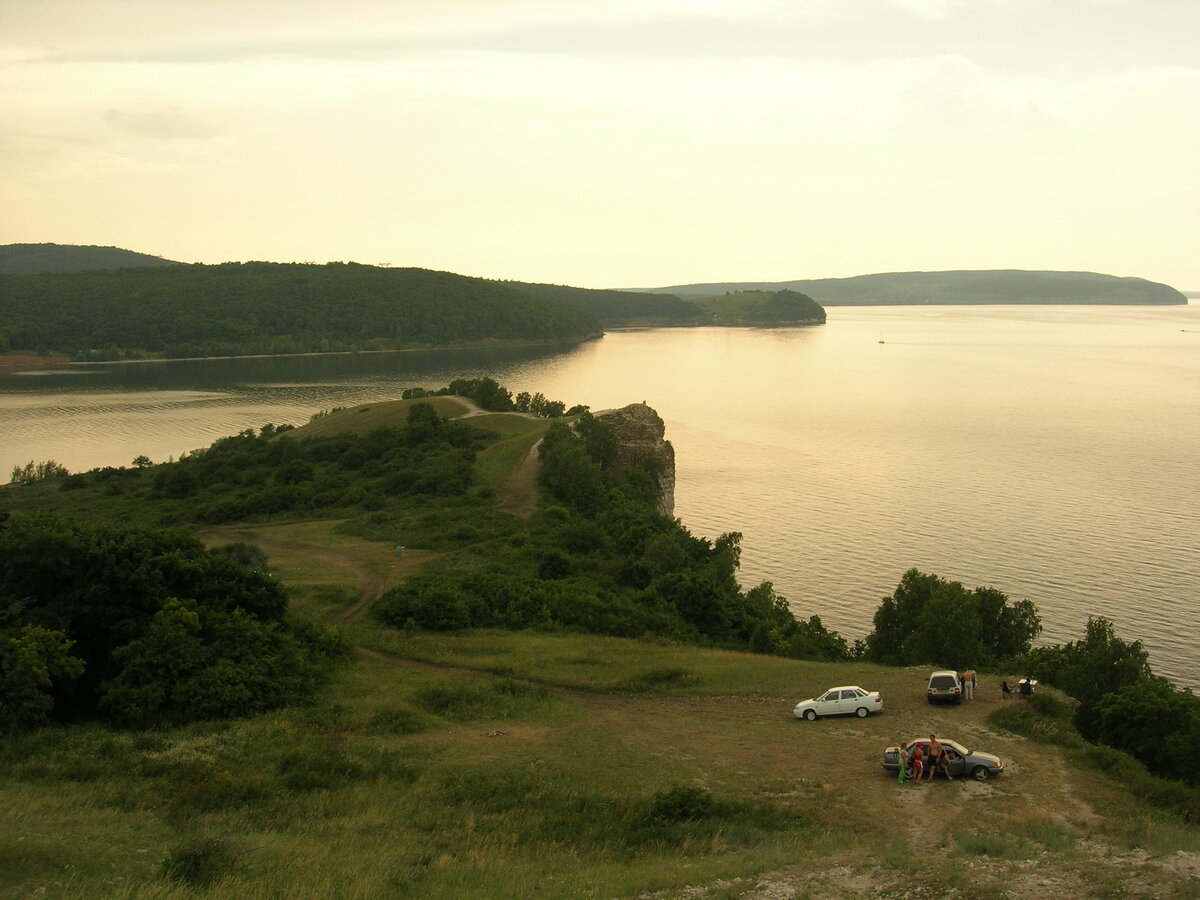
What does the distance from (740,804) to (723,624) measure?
22.2m

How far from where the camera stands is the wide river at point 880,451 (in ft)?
191

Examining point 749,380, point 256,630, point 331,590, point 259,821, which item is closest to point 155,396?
point 749,380

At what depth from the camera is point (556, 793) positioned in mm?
22781

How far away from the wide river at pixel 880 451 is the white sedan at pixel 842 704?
21897mm

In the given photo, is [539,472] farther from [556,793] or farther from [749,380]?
[749,380]

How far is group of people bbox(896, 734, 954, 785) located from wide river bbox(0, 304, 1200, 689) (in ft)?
86.3

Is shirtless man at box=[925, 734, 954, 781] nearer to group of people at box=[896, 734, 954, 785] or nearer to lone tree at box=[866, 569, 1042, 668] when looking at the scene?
group of people at box=[896, 734, 954, 785]

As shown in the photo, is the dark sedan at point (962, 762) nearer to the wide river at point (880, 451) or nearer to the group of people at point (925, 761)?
the group of people at point (925, 761)

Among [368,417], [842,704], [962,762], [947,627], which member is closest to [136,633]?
[842,704]

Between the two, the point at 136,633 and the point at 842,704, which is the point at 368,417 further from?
the point at 842,704

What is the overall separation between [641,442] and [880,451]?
118 feet

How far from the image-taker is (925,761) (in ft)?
78.2

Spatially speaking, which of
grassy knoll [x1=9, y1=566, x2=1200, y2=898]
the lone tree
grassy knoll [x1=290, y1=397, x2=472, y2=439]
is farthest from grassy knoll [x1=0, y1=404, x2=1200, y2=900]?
grassy knoll [x1=290, y1=397, x2=472, y2=439]

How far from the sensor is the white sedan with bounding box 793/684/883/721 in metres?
A: 28.3
